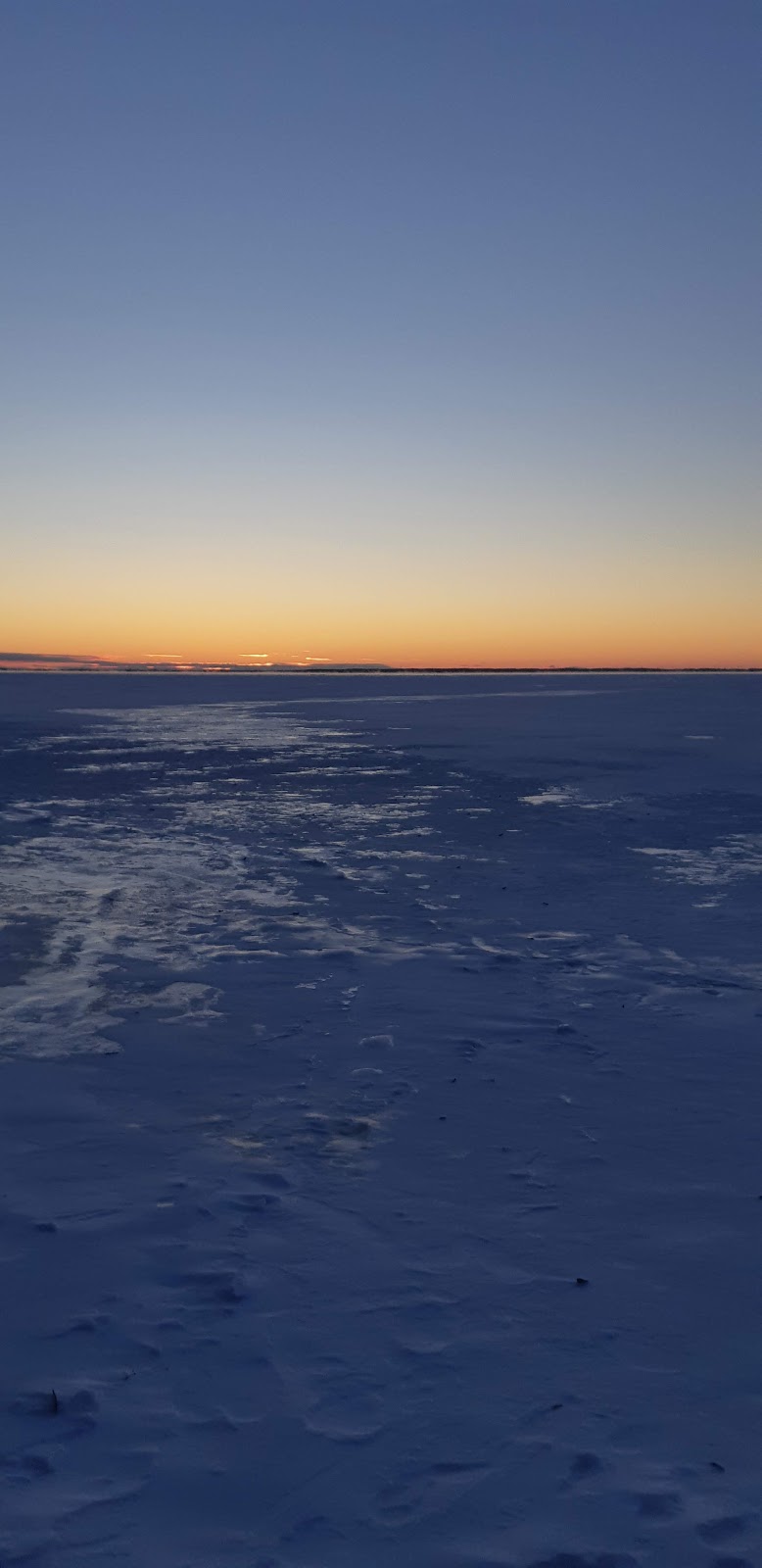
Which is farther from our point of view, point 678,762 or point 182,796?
point 678,762

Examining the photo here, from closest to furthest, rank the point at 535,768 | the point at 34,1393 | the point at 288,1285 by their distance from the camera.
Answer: the point at 34,1393, the point at 288,1285, the point at 535,768

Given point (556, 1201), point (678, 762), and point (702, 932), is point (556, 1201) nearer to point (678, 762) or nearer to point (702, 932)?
point (702, 932)

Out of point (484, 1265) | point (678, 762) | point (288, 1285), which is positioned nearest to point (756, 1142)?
point (484, 1265)

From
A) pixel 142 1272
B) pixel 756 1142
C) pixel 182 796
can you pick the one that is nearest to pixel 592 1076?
pixel 756 1142

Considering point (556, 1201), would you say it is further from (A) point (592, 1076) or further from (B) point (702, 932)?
(B) point (702, 932)

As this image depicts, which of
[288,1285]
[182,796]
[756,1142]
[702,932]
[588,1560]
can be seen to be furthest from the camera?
[182,796]

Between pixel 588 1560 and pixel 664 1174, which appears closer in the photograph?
pixel 588 1560
